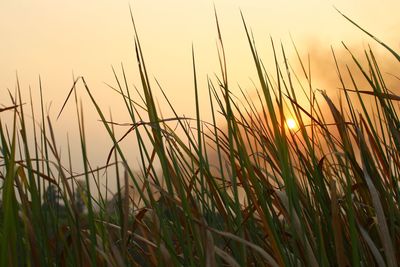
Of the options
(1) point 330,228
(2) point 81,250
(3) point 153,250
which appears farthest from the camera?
(3) point 153,250

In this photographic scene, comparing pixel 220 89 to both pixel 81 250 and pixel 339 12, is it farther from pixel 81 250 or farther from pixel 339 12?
pixel 81 250

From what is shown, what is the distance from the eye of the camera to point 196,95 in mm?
1206

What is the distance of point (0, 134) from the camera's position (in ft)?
4.44

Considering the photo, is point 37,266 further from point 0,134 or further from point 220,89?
point 220,89

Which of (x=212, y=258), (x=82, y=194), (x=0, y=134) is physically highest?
(x=0, y=134)

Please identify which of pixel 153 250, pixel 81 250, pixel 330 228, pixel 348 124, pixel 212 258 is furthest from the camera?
pixel 348 124

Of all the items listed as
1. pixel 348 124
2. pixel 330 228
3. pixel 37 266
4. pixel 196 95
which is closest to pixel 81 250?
pixel 37 266

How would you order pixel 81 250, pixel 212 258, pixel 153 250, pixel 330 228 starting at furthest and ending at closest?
pixel 153 250 → pixel 330 228 → pixel 81 250 → pixel 212 258

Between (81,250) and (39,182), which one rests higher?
(39,182)

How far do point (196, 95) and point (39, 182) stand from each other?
45cm

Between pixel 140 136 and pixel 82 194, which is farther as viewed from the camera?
pixel 82 194

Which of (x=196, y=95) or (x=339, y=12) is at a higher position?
(x=339, y=12)

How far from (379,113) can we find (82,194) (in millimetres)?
881

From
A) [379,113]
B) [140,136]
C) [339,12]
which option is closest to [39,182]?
[140,136]
